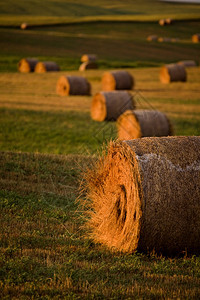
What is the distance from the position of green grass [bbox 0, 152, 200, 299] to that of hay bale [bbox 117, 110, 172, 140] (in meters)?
6.14

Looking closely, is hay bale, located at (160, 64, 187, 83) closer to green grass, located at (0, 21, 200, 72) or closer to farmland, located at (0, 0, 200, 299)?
farmland, located at (0, 0, 200, 299)

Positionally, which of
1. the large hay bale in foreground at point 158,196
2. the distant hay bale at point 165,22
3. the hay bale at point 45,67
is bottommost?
the large hay bale in foreground at point 158,196

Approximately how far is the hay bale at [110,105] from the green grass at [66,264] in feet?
33.9

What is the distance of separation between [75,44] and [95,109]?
1709 inches

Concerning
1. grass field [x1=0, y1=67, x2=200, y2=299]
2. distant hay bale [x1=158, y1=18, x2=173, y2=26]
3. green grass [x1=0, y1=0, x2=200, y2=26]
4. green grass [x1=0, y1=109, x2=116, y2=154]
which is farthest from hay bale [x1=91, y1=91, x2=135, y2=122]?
distant hay bale [x1=158, y1=18, x2=173, y2=26]

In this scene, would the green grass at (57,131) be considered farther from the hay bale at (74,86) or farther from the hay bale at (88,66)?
the hay bale at (88,66)

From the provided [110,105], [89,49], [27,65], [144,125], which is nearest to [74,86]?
[110,105]

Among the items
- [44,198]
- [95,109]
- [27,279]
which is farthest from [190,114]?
[27,279]

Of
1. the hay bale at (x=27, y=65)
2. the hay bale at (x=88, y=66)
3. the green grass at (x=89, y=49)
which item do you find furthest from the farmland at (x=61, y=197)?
the green grass at (x=89, y=49)

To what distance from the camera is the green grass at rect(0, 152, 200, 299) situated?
484cm

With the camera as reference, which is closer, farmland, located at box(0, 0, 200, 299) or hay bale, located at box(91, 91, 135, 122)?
farmland, located at box(0, 0, 200, 299)

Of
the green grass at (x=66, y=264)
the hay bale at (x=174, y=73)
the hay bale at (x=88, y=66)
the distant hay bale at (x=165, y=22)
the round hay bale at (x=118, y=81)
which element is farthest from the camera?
the distant hay bale at (x=165, y=22)

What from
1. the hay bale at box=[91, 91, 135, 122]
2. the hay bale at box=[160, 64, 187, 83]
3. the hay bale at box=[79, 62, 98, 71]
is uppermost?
the hay bale at box=[79, 62, 98, 71]

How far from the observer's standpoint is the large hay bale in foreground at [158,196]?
5.91m
